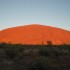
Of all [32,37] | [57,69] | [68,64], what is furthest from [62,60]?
[32,37]

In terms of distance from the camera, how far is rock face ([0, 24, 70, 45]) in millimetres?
114438

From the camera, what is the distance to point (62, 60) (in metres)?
19.3

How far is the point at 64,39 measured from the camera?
119 meters

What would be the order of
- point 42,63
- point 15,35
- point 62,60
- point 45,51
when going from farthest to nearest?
point 15,35, point 45,51, point 62,60, point 42,63

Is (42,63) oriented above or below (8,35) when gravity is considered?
below

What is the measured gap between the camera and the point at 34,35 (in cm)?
12150

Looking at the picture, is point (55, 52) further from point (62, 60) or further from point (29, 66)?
point (29, 66)

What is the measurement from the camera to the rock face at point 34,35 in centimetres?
11444

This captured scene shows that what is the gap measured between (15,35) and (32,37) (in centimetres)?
1228

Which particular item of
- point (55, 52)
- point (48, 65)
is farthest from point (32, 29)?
point (48, 65)

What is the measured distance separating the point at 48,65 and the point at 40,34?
107244 mm

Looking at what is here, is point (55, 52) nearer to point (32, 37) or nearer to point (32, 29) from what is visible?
point (32, 37)

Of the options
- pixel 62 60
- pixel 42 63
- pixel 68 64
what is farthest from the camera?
pixel 62 60

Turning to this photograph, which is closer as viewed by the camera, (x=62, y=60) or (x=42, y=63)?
(x=42, y=63)
